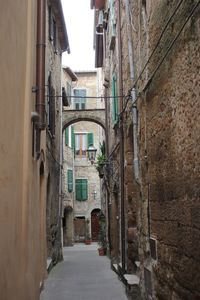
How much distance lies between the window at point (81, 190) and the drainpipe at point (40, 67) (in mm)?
25494

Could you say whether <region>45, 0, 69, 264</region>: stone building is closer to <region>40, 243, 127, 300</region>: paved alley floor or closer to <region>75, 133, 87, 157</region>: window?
<region>40, 243, 127, 300</region>: paved alley floor

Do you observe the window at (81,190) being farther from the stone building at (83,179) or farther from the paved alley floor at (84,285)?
the paved alley floor at (84,285)

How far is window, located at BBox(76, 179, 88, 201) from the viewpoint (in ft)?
110

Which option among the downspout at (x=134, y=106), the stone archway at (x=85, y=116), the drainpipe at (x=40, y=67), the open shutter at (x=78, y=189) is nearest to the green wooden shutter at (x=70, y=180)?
the open shutter at (x=78, y=189)

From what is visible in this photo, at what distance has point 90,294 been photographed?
9.12m

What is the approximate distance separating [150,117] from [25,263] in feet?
9.18

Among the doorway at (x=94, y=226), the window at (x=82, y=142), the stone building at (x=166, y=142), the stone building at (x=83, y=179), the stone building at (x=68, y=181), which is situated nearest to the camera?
the stone building at (x=166, y=142)

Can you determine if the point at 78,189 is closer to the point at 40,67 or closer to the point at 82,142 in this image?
the point at 82,142

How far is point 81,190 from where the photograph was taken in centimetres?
3362

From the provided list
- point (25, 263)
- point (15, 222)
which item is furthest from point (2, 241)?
point (25, 263)

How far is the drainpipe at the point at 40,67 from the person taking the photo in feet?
25.3

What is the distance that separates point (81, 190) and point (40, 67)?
26014 mm

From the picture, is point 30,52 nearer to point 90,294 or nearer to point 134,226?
point 134,226

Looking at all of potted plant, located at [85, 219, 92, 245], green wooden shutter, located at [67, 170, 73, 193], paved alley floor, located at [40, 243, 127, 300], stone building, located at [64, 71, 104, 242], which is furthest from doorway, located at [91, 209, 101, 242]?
paved alley floor, located at [40, 243, 127, 300]
